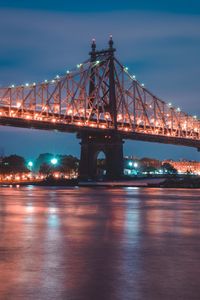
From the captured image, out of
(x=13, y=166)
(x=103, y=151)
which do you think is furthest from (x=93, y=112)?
(x=13, y=166)

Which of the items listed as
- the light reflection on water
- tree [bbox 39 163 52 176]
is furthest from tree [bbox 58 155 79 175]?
the light reflection on water

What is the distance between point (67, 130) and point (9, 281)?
284 ft

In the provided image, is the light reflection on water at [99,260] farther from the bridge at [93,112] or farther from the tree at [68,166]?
the tree at [68,166]

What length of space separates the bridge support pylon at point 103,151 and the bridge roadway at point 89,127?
1371 mm

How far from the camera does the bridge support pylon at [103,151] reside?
99188 mm

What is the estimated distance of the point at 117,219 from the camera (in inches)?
840

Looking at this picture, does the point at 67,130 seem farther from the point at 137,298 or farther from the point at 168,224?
the point at 137,298

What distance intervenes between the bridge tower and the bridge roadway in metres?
1.28

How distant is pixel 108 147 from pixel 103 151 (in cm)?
119

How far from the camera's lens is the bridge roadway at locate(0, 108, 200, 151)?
87438 mm

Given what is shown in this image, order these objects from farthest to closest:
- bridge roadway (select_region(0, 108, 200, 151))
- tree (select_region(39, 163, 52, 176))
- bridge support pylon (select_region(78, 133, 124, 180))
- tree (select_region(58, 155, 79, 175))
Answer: tree (select_region(39, 163, 52, 176)) < tree (select_region(58, 155, 79, 175)) < bridge support pylon (select_region(78, 133, 124, 180)) < bridge roadway (select_region(0, 108, 200, 151))

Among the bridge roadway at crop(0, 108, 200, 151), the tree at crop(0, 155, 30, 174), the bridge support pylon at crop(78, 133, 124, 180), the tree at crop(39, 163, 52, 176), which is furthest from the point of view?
the tree at crop(39, 163, 52, 176)

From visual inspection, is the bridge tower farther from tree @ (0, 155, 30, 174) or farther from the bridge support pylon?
tree @ (0, 155, 30, 174)

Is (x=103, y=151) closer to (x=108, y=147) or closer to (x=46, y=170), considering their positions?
(x=108, y=147)
